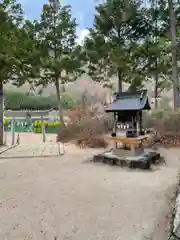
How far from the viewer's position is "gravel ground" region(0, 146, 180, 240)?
10.5ft

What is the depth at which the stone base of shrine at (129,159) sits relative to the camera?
6.51 meters

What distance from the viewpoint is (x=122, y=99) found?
24.6 feet

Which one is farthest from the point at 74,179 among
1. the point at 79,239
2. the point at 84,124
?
the point at 84,124

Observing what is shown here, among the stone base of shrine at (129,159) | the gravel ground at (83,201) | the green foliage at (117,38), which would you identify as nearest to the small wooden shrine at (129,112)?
the stone base of shrine at (129,159)

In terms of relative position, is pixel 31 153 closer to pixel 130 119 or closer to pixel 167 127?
pixel 130 119

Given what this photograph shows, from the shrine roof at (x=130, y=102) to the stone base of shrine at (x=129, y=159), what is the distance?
1.32 metres

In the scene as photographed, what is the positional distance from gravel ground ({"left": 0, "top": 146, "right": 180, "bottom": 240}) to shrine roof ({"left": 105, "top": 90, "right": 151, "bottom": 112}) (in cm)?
167

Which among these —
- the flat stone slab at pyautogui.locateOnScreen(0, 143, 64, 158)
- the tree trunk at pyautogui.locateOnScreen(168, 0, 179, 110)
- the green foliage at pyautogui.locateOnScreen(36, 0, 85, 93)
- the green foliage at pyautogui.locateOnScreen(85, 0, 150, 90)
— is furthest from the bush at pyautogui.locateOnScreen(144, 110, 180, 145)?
the green foliage at pyautogui.locateOnScreen(36, 0, 85, 93)

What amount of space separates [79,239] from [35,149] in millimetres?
6753

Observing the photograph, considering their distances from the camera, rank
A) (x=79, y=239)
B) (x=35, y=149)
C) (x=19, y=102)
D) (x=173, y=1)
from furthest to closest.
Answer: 1. (x=19, y=102)
2. (x=173, y=1)
3. (x=35, y=149)
4. (x=79, y=239)

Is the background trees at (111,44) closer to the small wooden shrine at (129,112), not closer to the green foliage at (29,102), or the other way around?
the small wooden shrine at (129,112)

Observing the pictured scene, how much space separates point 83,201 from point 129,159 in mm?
2818

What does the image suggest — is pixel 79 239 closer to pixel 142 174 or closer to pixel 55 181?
pixel 55 181

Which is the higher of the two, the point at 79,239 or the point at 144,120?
the point at 144,120
